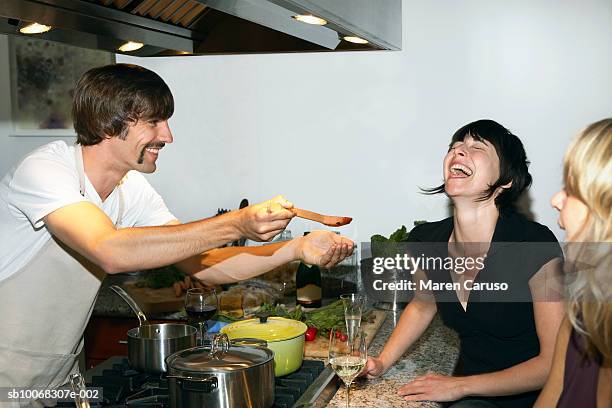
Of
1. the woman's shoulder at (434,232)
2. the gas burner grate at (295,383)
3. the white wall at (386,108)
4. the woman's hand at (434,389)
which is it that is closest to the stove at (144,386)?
the gas burner grate at (295,383)

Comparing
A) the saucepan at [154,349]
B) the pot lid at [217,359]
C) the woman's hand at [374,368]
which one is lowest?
the woman's hand at [374,368]

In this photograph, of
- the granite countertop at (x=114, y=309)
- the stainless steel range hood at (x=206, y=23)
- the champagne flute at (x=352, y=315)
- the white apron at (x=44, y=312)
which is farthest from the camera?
the granite countertop at (x=114, y=309)

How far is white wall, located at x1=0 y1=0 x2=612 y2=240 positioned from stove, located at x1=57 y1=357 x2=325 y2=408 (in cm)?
113

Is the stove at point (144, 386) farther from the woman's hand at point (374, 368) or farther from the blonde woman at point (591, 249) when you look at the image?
the blonde woman at point (591, 249)

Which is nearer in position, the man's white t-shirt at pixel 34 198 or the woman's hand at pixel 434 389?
the man's white t-shirt at pixel 34 198

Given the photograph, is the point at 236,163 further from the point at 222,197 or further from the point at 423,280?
the point at 423,280

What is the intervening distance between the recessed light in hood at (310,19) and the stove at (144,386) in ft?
2.72

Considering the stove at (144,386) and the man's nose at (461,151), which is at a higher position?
the man's nose at (461,151)

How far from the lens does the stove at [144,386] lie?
1.68 m

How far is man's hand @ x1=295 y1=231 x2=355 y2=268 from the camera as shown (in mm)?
2035

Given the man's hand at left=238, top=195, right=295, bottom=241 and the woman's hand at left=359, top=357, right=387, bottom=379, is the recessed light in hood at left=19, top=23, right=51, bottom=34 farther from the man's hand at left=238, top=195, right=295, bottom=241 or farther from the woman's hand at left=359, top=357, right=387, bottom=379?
the woman's hand at left=359, top=357, right=387, bottom=379

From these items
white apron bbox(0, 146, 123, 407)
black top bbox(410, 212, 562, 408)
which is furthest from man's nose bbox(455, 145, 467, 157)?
white apron bbox(0, 146, 123, 407)

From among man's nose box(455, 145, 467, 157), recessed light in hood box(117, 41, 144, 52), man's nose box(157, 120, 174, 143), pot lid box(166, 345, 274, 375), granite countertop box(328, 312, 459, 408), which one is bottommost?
granite countertop box(328, 312, 459, 408)

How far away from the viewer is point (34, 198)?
170 centimetres
